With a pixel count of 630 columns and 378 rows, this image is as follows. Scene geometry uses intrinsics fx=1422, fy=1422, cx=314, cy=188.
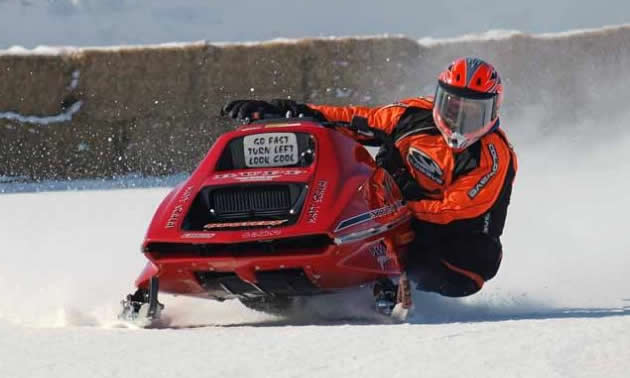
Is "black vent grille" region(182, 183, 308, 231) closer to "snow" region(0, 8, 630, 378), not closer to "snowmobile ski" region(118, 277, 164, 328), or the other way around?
"snowmobile ski" region(118, 277, 164, 328)

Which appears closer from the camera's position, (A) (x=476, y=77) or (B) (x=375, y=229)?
(B) (x=375, y=229)

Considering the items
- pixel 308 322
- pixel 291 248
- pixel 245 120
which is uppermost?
pixel 245 120

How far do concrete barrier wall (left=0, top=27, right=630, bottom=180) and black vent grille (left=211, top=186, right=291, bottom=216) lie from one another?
784 centimetres

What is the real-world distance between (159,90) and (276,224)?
8518 mm

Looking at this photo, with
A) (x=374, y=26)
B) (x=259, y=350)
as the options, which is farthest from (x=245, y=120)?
(x=374, y=26)

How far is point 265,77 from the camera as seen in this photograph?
1520 cm

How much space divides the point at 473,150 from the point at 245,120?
1292mm

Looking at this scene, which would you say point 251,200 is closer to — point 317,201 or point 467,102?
point 317,201

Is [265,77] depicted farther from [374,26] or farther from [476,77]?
[476,77]

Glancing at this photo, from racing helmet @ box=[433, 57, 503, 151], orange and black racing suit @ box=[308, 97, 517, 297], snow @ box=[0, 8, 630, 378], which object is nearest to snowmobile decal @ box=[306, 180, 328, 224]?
snow @ box=[0, 8, 630, 378]

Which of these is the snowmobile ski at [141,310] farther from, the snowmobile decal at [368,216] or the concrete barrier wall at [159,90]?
the concrete barrier wall at [159,90]

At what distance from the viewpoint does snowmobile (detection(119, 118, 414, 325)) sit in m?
6.81

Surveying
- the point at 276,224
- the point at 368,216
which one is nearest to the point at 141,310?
the point at 276,224

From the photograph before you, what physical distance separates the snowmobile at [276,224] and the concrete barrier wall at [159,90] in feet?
24.9
